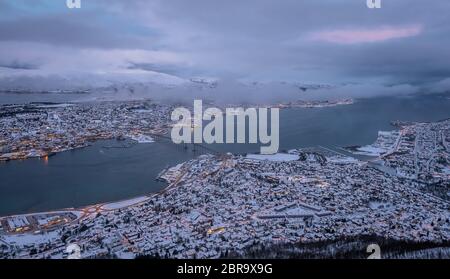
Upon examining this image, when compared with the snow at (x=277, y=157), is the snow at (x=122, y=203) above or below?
below

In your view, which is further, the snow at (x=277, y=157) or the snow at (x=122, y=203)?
the snow at (x=277, y=157)

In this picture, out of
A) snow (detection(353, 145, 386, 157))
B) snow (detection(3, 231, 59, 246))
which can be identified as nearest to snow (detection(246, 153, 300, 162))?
snow (detection(353, 145, 386, 157))

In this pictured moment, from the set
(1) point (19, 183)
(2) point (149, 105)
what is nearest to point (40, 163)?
(1) point (19, 183)

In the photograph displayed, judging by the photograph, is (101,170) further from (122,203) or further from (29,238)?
(29,238)

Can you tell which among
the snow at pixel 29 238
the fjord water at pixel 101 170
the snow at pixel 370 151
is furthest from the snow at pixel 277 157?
the snow at pixel 29 238

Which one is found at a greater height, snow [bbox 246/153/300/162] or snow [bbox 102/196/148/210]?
snow [bbox 246/153/300/162]

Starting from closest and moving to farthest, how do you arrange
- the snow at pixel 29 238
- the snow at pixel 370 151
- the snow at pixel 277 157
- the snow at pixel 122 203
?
the snow at pixel 29 238 < the snow at pixel 122 203 < the snow at pixel 277 157 < the snow at pixel 370 151

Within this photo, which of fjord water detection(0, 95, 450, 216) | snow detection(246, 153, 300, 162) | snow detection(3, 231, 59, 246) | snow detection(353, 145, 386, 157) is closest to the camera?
snow detection(3, 231, 59, 246)

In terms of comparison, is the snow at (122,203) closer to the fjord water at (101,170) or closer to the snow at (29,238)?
the fjord water at (101,170)

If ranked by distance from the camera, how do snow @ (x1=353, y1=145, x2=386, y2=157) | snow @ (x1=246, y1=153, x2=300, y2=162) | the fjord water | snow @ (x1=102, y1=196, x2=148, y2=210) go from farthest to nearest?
snow @ (x1=353, y1=145, x2=386, y2=157), snow @ (x1=246, y1=153, x2=300, y2=162), the fjord water, snow @ (x1=102, y1=196, x2=148, y2=210)

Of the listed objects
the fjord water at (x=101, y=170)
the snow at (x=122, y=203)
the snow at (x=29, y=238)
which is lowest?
the snow at (x=29, y=238)

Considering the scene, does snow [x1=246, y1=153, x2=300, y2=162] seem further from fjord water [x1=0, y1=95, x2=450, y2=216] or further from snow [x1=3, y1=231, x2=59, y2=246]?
snow [x1=3, y1=231, x2=59, y2=246]
